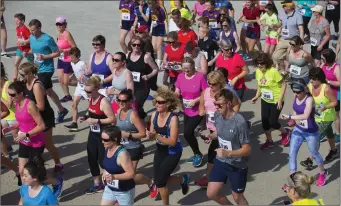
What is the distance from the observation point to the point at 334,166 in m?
8.55

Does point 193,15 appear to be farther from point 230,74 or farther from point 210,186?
point 210,186

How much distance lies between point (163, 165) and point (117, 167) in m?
0.95

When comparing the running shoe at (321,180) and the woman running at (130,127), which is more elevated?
the woman running at (130,127)

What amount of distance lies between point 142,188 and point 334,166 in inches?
108

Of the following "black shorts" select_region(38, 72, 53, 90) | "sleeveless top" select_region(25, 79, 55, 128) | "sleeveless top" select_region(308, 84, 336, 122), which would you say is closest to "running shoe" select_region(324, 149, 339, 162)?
"sleeveless top" select_region(308, 84, 336, 122)

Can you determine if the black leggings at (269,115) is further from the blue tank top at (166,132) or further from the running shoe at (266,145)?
the blue tank top at (166,132)

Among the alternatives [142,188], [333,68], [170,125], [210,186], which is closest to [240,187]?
[210,186]

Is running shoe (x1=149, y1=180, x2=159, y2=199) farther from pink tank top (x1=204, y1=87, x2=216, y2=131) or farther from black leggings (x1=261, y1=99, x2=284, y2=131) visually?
black leggings (x1=261, y1=99, x2=284, y2=131)

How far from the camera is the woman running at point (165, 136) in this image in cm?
690

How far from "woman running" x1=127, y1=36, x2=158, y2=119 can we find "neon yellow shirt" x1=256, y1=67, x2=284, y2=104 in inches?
64.2

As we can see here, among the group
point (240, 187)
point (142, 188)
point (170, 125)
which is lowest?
point (142, 188)

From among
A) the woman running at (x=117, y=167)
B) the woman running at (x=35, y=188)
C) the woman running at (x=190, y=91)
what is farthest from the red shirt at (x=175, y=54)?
the woman running at (x=35, y=188)

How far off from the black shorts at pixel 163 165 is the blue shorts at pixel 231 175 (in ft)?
1.81

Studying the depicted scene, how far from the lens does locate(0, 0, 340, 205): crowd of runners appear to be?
645 centimetres
